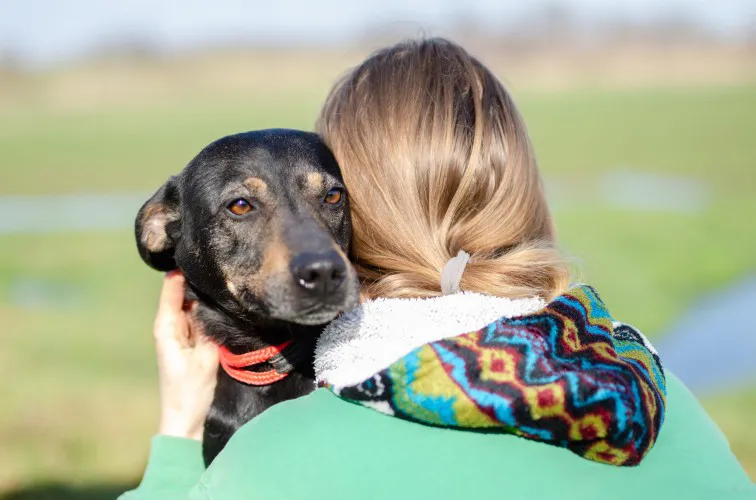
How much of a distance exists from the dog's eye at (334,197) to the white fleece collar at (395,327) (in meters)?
0.73

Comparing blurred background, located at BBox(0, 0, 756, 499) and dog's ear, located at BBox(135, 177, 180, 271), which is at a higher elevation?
dog's ear, located at BBox(135, 177, 180, 271)

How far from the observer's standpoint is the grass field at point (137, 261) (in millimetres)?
5887

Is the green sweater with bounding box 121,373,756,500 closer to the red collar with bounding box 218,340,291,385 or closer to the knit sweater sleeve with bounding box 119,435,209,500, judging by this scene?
the knit sweater sleeve with bounding box 119,435,209,500

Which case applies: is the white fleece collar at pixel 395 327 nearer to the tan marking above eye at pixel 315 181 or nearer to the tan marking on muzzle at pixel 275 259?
the tan marking on muzzle at pixel 275 259

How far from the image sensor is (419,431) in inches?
78.1

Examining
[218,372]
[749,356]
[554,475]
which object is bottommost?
[749,356]

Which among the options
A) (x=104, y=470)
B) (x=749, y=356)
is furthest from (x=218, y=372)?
(x=749, y=356)

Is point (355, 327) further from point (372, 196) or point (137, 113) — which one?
point (137, 113)

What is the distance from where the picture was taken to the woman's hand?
3.18 metres

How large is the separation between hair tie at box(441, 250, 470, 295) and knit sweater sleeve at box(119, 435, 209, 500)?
105 cm

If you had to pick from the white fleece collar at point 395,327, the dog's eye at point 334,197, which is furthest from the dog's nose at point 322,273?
the dog's eye at point 334,197

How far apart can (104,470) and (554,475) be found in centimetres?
402

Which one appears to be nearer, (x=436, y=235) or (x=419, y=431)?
(x=419, y=431)

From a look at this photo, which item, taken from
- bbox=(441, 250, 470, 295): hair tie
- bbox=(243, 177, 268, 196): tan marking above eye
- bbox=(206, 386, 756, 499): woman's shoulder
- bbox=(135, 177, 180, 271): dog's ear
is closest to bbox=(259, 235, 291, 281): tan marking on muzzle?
bbox=(243, 177, 268, 196): tan marking above eye
